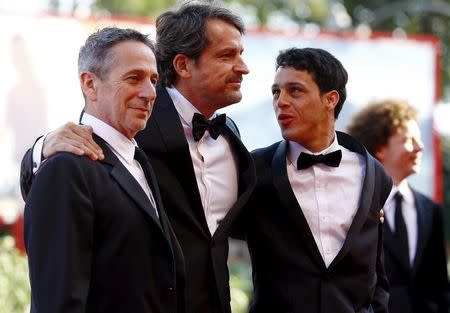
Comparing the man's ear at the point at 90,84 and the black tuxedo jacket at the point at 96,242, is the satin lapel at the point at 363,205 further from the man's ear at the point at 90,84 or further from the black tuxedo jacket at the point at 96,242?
the man's ear at the point at 90,84

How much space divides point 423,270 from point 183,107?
1.94 meters

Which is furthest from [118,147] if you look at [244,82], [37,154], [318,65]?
[244,82]

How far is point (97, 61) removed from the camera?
11.7 ft

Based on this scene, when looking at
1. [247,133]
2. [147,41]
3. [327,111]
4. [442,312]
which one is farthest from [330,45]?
[147,41]

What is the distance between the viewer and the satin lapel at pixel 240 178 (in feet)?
13.4

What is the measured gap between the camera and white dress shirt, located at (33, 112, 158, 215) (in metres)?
3.56

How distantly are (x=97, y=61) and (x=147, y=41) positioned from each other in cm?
23

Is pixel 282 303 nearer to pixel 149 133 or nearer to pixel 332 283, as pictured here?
pixel 332 283

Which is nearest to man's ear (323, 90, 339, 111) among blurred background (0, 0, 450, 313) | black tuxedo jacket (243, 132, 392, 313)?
black tuxedo jacket (243, 132, 392, 313)

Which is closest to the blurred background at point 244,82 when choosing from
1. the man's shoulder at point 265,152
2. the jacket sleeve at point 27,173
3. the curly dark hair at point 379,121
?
the curly dark hair at point 379,121

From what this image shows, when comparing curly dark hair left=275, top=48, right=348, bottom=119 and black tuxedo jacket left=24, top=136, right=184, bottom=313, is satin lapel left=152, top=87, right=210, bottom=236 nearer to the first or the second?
black tuxedo jacket left=24, top=136, right=184, bottom=313

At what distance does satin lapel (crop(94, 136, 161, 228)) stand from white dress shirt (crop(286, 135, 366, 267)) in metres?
0.99

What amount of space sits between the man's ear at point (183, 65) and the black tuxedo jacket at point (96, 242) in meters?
0.78

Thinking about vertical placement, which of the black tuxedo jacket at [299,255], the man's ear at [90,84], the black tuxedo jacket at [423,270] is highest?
the man's ear at [90,84]
